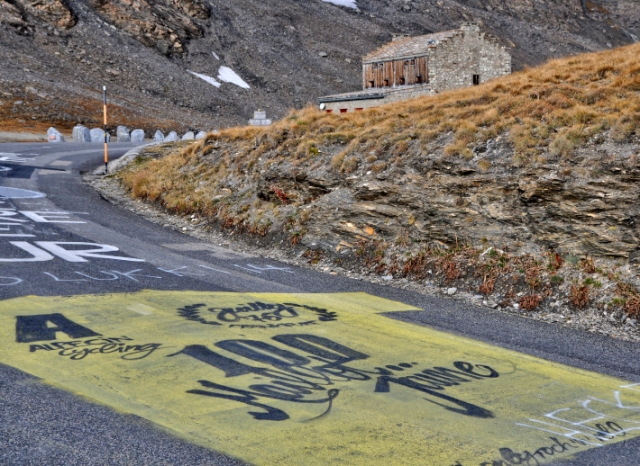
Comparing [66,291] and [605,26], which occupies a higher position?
[605,26]

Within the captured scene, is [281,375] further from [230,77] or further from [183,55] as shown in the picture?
[183,55]

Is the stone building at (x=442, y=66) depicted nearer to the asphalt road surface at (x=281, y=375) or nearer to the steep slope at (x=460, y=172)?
the steep slope at (x=460, y=172)

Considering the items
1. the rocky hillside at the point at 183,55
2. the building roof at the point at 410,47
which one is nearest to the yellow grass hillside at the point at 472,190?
the building roof at the point at 410,47

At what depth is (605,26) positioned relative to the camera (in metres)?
119

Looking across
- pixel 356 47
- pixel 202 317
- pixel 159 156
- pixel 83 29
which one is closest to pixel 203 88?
pixel 83 29

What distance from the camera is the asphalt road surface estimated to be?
5316 mm

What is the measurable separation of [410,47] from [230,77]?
1431 inches

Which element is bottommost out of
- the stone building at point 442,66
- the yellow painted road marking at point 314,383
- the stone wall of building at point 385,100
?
the yellow painted road marking at point 314,383

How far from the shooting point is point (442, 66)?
41125 mm

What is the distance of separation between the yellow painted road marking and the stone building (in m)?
33.5

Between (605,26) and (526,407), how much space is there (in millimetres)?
130322

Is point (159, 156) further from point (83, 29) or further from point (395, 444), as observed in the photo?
point (83, 29)

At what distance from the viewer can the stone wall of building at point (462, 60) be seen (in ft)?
134

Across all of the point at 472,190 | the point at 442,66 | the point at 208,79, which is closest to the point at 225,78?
the point at 208,79
